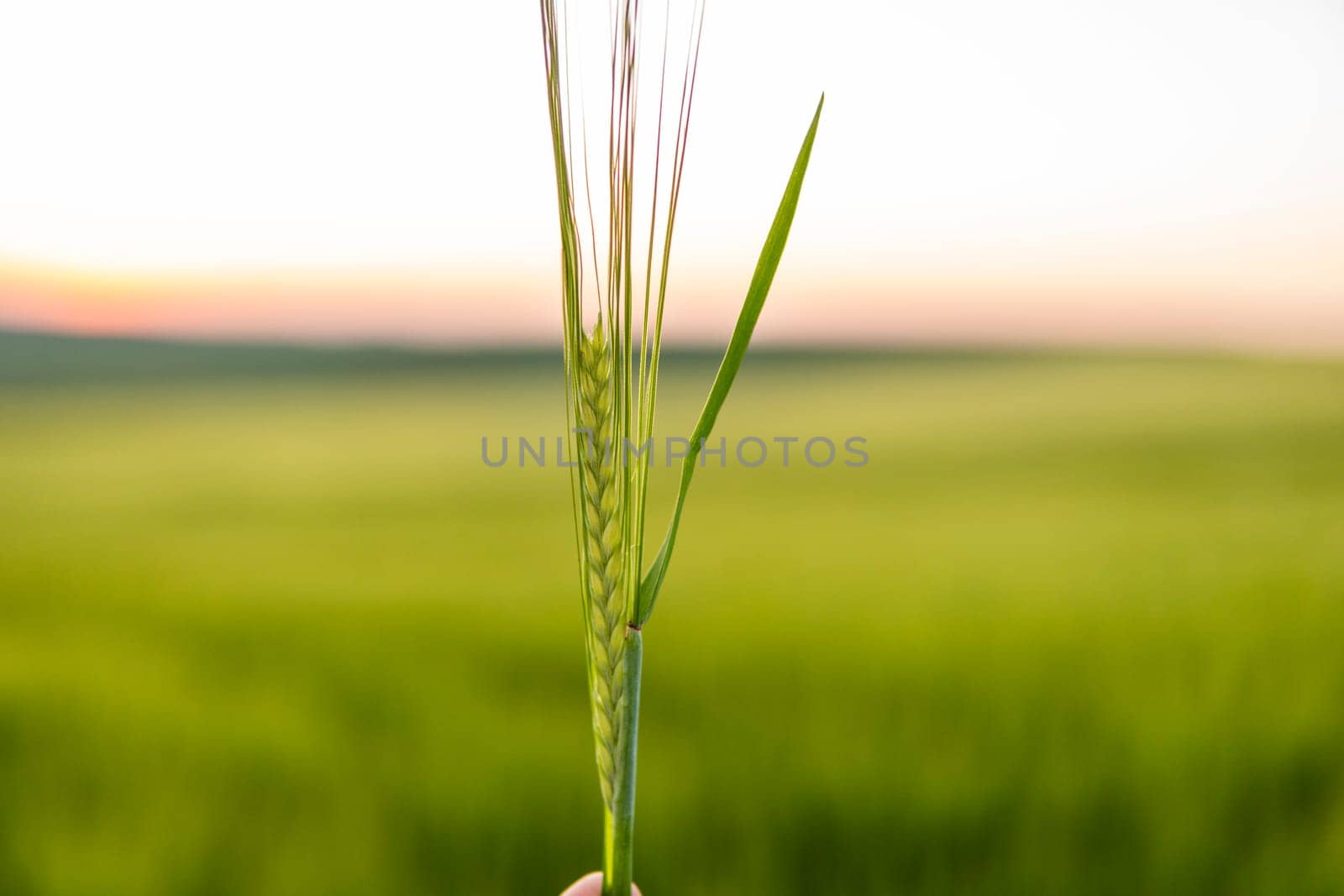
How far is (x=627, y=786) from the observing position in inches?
18.8

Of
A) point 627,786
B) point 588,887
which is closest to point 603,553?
point 627,786

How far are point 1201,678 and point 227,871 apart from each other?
174 cm

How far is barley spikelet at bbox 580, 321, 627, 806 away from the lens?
19.6 inches

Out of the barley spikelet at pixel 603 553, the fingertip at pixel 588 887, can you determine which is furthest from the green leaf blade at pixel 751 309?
the fingertip at pixel 588 887

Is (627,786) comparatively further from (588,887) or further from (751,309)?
(751,309)

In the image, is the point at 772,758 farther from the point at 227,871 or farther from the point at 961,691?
the point at 227,871

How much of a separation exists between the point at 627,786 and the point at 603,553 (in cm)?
14

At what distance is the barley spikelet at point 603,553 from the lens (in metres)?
0.50

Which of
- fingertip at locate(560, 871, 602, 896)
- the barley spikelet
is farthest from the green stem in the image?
fingertip at locate(560, 871, 602, 896)

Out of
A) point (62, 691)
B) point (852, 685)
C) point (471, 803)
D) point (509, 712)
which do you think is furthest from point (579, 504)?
point (62, 691)

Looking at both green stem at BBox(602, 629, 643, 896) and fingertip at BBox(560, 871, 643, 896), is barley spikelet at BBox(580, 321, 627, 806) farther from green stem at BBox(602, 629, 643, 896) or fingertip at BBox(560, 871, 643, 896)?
fingertip at BBox(560, 871, 643, 896)

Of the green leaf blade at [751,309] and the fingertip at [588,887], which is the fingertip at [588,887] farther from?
the green leaf blade at [751,309]

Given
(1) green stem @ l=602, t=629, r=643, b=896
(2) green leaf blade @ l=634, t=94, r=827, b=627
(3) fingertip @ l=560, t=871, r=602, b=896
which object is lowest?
(3) fingertip @ l=560, t=871, r=602, b=896

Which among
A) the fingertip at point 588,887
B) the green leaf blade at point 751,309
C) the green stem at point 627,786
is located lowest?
the fingertip at point 588,887
